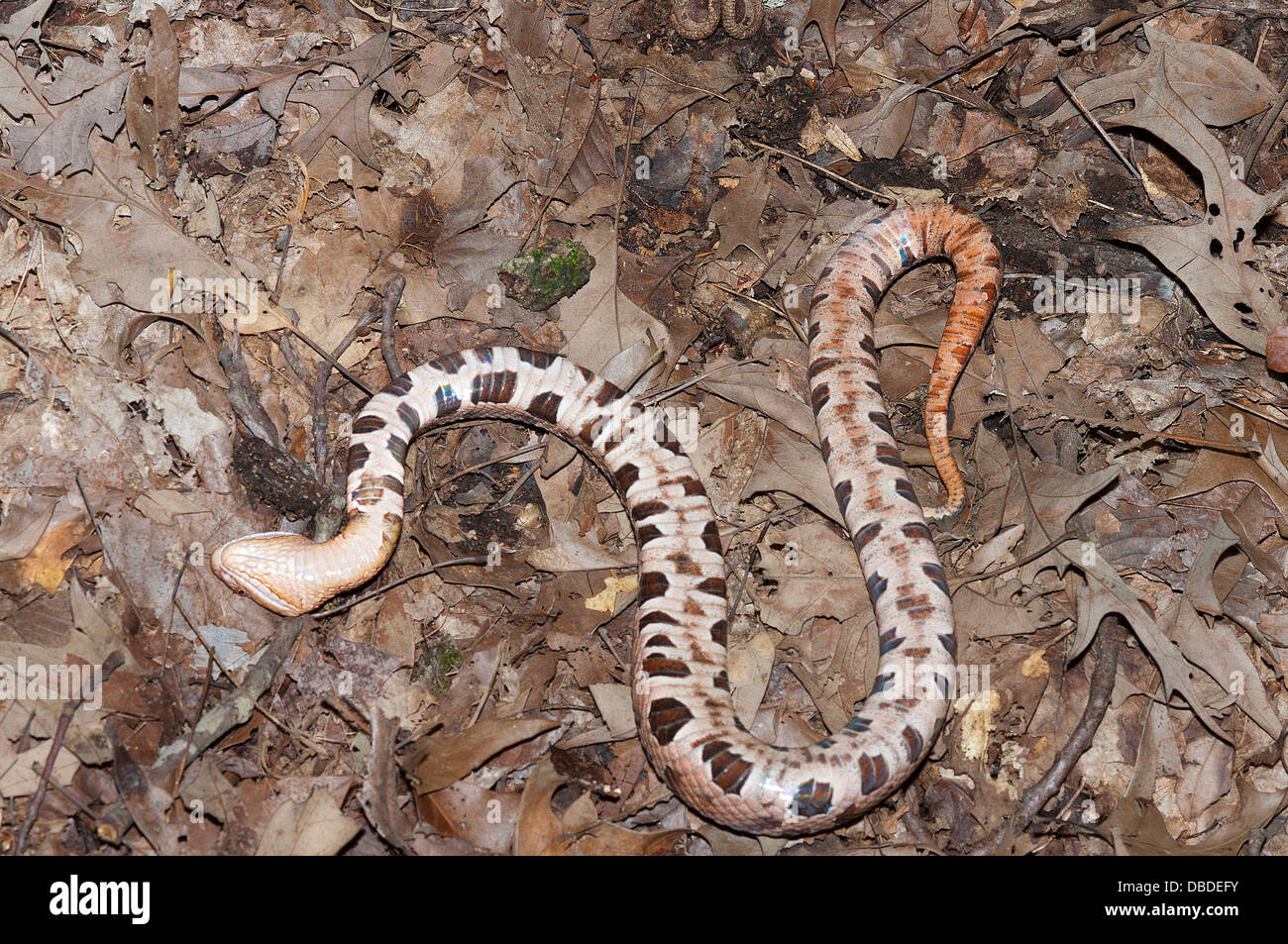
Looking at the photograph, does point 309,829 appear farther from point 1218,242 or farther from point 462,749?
point 1218,242

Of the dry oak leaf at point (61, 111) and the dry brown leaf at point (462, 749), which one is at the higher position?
the dry oak leaf at point (61, 111)

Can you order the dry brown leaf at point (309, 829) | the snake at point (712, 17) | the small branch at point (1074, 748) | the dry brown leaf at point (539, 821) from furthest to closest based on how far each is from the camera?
the snake at point (712, 17) → the small branch at point (1074, 748) → the dry brown leaf at point (539, 821) → the dry brown leaf at point (309, 829)

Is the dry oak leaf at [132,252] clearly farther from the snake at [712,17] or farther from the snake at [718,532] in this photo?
the snake at [712,17]

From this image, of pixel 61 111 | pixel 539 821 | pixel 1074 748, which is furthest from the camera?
pixel 61 111

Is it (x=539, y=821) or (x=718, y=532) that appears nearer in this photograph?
(x=539, y=821)

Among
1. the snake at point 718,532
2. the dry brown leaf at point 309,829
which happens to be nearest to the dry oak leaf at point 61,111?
the snake at point 718,532

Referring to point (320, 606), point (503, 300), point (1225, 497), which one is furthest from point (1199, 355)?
point (320, 606)

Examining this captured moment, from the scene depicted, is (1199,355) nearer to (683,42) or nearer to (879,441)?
(879,441)

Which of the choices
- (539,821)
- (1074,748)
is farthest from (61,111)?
(1074,748)
